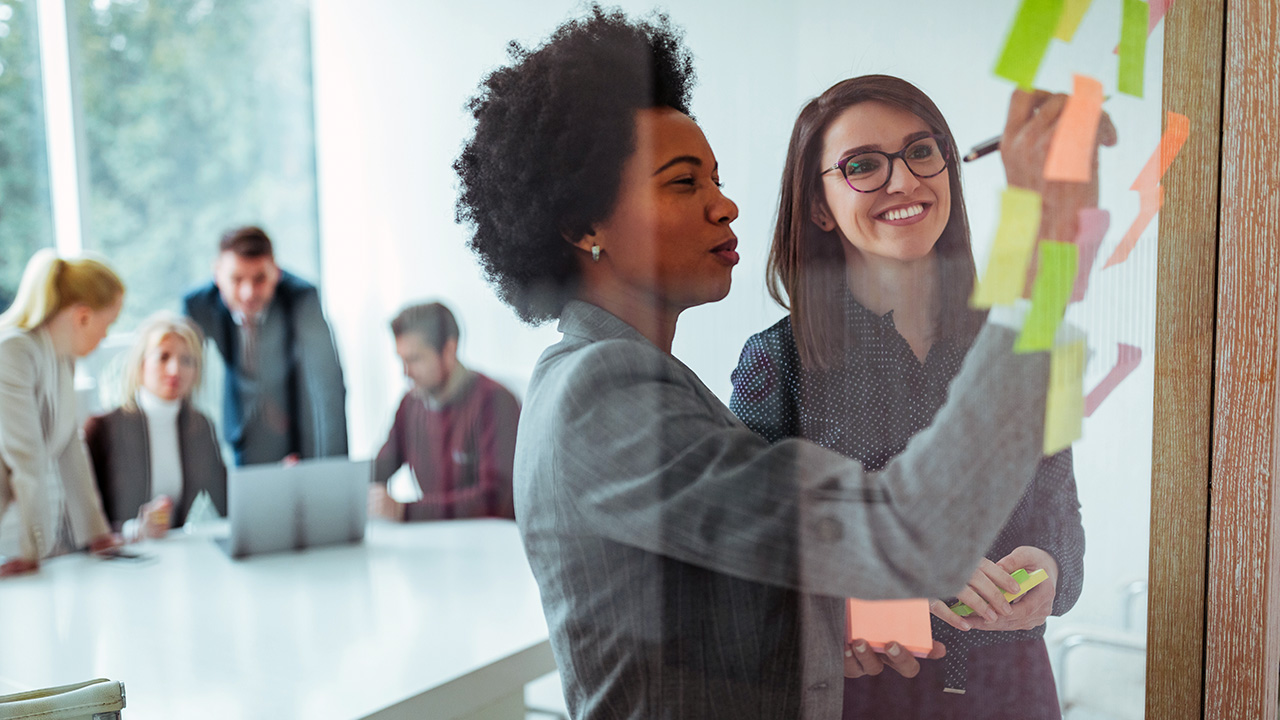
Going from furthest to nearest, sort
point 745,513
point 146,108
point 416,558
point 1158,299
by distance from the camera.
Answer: point 146,108 < point 416,558 < point 1158,299 < point 745,513

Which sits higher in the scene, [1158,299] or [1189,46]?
[1189,46]

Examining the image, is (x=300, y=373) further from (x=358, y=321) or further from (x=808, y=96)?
(x=808, y=96)

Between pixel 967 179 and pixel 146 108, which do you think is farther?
pixel 146 108

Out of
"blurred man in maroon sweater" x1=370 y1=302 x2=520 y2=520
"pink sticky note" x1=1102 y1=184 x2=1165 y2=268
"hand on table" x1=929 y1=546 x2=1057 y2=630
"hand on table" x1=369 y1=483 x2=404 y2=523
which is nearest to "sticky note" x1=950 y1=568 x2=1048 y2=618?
"hand on table" x1=929 y1=546 x2=1057 y2=630

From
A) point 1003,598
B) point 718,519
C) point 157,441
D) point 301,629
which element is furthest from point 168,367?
point 1003,598

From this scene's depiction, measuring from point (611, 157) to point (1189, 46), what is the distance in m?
0.46

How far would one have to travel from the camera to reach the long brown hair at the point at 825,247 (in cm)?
60

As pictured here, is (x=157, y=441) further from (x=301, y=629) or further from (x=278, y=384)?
(x=301, y=629)

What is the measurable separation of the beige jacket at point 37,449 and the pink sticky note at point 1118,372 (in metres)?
1.43

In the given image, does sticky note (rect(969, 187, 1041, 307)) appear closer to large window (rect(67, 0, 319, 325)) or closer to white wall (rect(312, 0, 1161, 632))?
white wall (rect(312, 0, 1161, 632))

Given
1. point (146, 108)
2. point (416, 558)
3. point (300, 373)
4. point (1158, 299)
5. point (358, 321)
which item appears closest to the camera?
point (1158, 299)

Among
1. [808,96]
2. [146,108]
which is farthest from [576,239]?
[146,108]

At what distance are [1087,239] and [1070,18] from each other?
0.16 meters

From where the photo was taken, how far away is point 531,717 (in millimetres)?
1393
